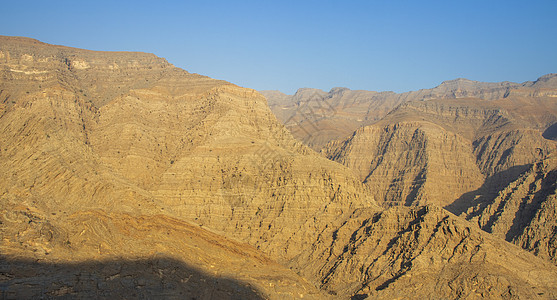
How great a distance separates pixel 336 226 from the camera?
258 ft

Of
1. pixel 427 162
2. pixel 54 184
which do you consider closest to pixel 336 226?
pixel 54 184

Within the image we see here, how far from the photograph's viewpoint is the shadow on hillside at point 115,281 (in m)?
50.0

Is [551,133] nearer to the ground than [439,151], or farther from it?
farther from it

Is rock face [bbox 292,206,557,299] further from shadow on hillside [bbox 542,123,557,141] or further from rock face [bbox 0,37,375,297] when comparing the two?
shadow on hillside [bbox 542,123,557,141]

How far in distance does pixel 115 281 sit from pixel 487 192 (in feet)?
284

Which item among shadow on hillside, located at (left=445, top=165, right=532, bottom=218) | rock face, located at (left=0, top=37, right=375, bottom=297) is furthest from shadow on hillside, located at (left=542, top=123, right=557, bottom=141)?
rock face, located at (left=0, top=37, right=375, bottom=297)

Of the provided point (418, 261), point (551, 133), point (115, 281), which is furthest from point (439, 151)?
point (115, 281)

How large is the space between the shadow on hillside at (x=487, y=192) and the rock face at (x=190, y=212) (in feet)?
116

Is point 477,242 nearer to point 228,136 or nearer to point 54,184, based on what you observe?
point 228,136

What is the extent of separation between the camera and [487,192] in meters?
123

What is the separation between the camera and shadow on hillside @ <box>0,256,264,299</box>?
164 feet

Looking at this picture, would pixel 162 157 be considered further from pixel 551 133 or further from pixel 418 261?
pixel 551 133

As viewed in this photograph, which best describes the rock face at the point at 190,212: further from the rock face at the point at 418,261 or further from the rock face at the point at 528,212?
the rock face at the point at 528,212

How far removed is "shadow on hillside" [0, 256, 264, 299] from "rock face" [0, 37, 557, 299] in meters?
0.16
